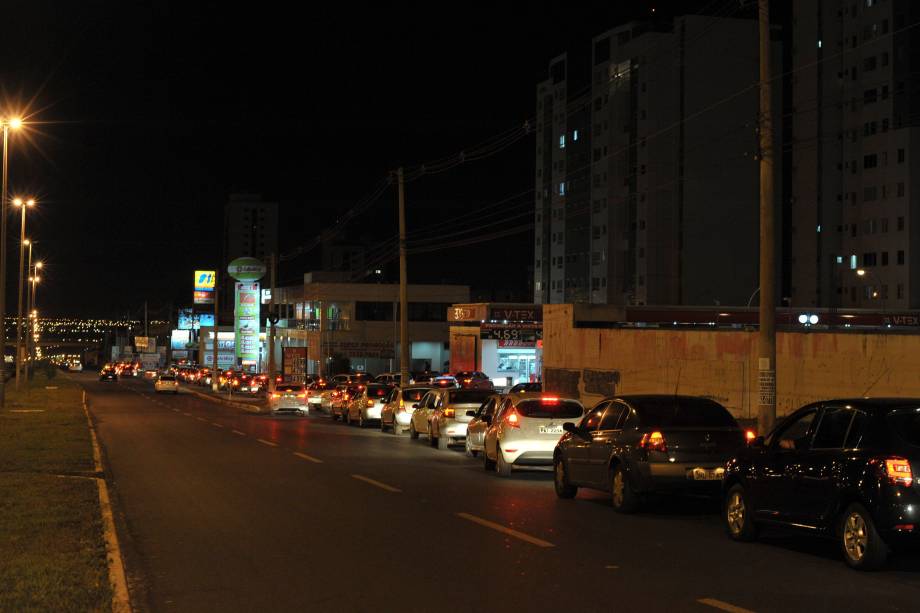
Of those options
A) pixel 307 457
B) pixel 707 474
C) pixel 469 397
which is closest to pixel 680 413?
pixel 707 474

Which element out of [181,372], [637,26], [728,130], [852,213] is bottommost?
[181,372]

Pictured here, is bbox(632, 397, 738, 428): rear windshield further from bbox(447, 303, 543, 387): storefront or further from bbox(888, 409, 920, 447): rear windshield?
bbox(447, 303, 543, 387): storefront

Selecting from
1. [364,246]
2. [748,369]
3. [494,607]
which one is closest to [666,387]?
[748,369]

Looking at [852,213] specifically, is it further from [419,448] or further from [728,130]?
[419,448]

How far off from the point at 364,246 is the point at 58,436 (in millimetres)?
147427

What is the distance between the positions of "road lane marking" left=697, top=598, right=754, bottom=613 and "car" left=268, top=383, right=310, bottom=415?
42.2 metres

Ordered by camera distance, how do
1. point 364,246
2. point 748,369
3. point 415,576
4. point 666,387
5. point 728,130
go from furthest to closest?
1. point 364,246
2. point 728,130
3. point 666,387
4. point 748,369
5. point 415,576

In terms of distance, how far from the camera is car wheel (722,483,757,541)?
1238 centimetres

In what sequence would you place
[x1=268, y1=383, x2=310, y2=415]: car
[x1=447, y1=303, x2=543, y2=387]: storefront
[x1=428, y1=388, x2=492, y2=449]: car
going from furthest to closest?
[x1=447, y1=303, x2=543, y2=387]: storefront, [x1=268, y1=383, x2=310, y2=415]: car, [x1=428, y1=388, x2=492, y2=449]: car

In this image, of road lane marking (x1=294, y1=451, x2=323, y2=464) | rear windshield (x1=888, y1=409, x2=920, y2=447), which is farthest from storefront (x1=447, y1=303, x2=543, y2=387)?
rear windshield (x1=888, y1=409, x2=920, y2=447)

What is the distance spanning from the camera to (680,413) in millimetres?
15336

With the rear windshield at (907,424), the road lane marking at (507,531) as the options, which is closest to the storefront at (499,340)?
the road lane marking at (507,531)

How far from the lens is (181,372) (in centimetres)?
11912

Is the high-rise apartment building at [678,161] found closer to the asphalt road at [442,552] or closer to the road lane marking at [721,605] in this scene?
the asphalt road at [442,552]
